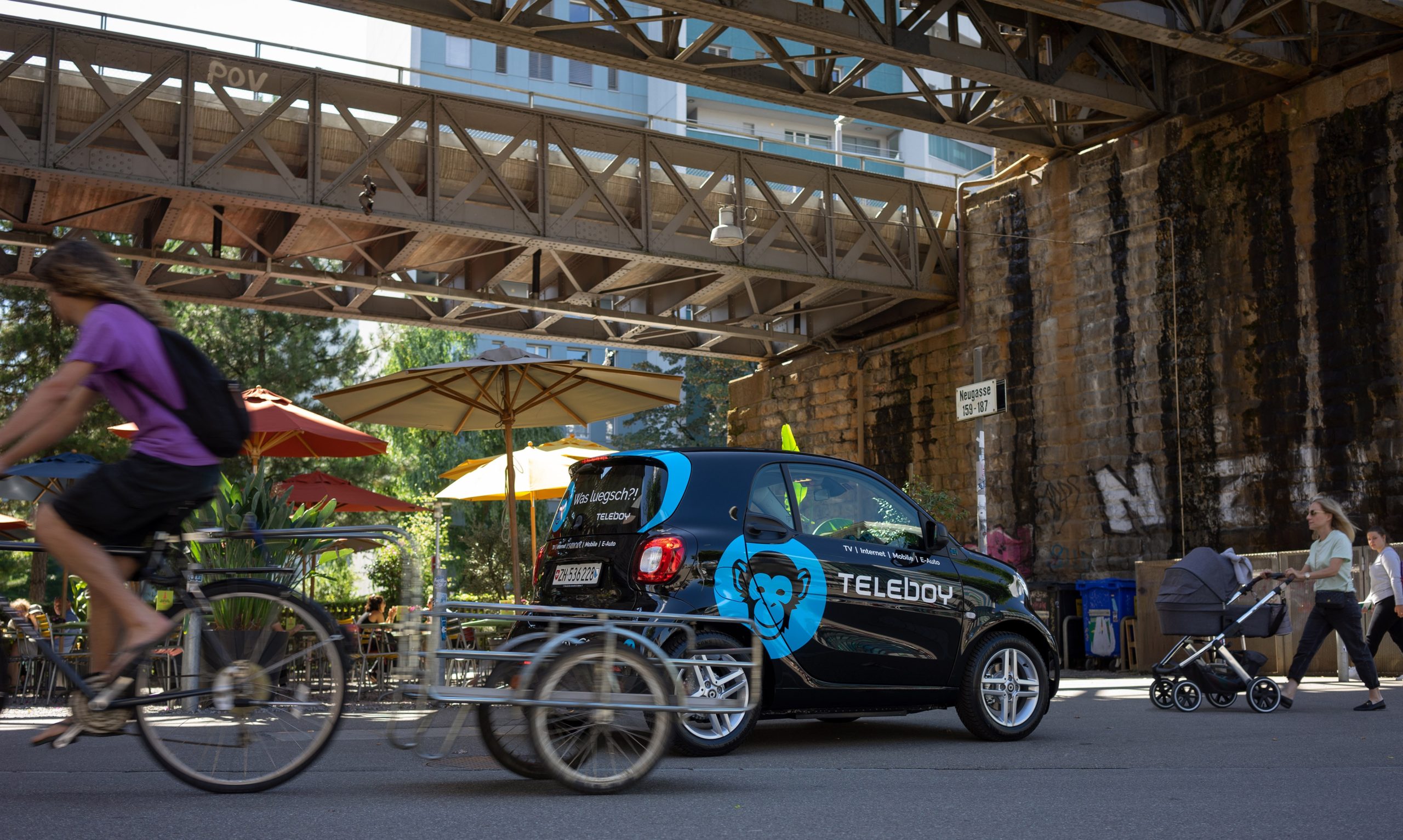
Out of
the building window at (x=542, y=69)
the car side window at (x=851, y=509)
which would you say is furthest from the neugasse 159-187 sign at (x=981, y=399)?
the building window at (x=542, y=69)

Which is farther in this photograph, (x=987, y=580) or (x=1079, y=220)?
(x=1079, y=220)

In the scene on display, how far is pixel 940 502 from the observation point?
67.6 ft

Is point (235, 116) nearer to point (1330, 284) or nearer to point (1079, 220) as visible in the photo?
point (1079, 220)

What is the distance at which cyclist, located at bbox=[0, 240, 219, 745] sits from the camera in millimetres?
4504

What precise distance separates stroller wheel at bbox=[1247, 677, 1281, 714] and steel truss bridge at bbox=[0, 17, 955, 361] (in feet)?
36.2

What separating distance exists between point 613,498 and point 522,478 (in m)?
8.94

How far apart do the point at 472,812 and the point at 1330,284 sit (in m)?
14.0

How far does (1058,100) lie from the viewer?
58.6 feet

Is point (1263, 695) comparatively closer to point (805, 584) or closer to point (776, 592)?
point (805, 584)

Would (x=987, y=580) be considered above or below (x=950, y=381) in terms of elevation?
below

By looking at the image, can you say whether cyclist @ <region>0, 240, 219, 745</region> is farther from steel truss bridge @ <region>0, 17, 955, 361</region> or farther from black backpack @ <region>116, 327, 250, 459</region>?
steel truss bridge @ <region>0, 17, 955, 361</region>

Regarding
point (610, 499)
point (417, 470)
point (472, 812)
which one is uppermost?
point (417, 470)

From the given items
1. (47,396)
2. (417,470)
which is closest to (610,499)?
(47,396)

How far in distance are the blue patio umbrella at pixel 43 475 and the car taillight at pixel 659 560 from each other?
19.3ft
